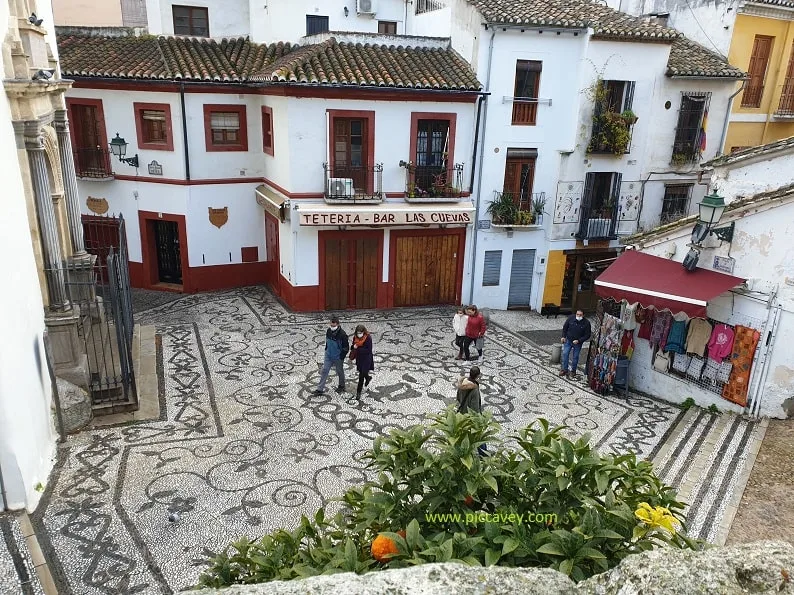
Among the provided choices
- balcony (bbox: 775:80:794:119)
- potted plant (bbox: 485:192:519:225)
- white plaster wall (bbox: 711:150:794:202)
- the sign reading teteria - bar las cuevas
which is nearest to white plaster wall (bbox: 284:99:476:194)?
the sign reading teteria - bar las cuevas

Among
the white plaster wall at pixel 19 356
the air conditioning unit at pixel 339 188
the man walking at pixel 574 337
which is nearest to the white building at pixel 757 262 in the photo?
the man walking at pixel 574 337

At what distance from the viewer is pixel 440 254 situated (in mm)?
18562

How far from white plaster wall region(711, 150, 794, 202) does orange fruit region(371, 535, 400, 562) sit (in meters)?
11.1

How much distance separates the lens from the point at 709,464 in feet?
33.1

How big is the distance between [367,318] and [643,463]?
42.9 feet

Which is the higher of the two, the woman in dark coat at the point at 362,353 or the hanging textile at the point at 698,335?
the hanging textile at the point at 698,335

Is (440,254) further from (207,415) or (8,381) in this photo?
(8,381)

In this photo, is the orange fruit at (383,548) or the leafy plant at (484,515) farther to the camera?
the orange fruit at (383,548)

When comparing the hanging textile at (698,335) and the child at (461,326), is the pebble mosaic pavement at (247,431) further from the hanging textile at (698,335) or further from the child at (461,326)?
the hanging textile at (698,335)

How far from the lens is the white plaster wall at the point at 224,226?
1869 cm

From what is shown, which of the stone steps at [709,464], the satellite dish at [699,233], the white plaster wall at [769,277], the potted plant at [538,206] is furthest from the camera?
the potted plant at [538,206]

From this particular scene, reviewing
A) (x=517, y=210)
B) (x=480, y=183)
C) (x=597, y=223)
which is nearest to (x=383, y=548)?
(x=480, y=183)

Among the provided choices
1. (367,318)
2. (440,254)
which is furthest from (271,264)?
(440,254)

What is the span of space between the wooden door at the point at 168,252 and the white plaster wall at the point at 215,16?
6335 mm
